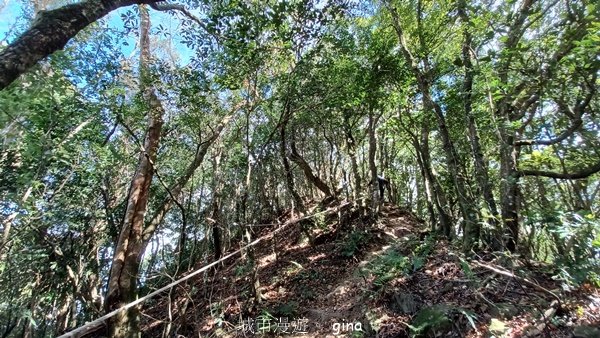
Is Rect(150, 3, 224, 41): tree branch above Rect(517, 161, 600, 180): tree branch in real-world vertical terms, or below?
above

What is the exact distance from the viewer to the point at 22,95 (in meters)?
3.61

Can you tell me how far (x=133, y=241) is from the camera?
4781 mm

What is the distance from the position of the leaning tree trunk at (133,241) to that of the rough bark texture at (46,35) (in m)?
2.29

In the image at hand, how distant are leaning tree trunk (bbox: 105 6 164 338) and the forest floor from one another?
2.15 feet

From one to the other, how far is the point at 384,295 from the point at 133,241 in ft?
12.9

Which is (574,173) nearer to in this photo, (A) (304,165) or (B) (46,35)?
(A) (304,165)

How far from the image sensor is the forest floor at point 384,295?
3.23m

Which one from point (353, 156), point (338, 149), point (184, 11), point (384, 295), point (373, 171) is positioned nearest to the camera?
point (184, 11)

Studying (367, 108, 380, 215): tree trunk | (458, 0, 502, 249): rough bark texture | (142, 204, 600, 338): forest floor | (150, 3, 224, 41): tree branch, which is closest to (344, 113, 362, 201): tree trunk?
(367, 108, 380, 215): tree trunk

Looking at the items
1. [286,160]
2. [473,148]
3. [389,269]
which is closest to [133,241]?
[286,160]

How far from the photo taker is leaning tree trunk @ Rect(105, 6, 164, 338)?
4.34 m

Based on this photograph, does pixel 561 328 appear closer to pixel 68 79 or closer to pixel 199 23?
pixel 199 23

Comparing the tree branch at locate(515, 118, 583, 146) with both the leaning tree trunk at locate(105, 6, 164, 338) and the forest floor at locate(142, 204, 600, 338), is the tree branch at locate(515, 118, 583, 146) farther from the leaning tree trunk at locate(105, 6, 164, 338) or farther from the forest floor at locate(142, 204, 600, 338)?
the leaning tree trunk at locate(105, 6, 164, 338)

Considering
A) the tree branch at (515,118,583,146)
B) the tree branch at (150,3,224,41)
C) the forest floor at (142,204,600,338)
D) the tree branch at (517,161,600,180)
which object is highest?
the tree branch at (150,3,224,41)
